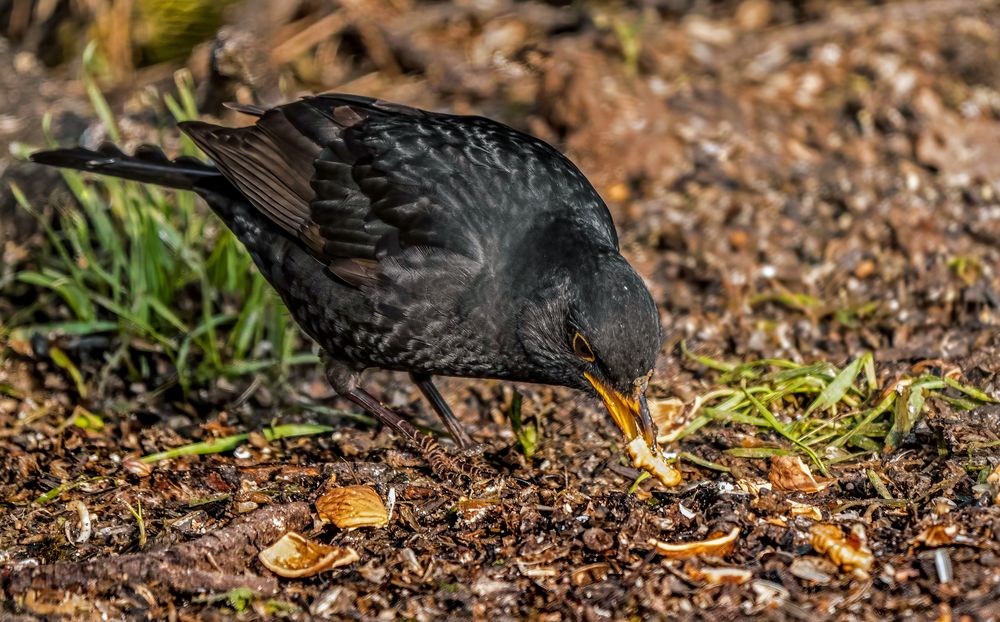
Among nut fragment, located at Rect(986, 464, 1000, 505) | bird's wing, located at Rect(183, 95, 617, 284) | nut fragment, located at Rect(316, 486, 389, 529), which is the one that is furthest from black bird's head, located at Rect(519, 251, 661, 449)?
nut fragment, located at Rect(986, 464, 1000, 505)

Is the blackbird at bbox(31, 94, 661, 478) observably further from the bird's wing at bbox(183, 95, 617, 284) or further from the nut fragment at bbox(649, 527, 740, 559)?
the nut fragment at bbox(649, 527, 740, 559)

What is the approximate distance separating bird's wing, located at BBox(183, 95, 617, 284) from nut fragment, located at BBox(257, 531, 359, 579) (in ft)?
3.86

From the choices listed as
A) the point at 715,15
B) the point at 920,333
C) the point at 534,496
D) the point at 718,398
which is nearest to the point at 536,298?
the point at 534,496

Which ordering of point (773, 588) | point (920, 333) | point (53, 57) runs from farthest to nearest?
point (53, 57), point (920, 333), point (773, 588)

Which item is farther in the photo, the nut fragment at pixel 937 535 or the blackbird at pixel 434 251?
the blackbird at pixel 434 251

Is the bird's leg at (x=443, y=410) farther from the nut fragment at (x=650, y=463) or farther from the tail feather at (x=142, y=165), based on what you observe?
the tail feather at (x=142, y=165)

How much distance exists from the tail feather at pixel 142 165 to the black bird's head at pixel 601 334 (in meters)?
1.96

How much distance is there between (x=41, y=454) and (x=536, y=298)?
2.30 m

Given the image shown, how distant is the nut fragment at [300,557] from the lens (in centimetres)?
405

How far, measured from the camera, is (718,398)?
5.24 metres

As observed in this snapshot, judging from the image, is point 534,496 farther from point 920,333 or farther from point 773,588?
point 920,333

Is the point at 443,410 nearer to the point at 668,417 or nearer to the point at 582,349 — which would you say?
the point at 668,417

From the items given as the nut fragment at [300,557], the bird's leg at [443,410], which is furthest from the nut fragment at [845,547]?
the bird's leg at [443,410]

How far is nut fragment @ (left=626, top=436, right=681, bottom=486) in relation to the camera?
442cm
